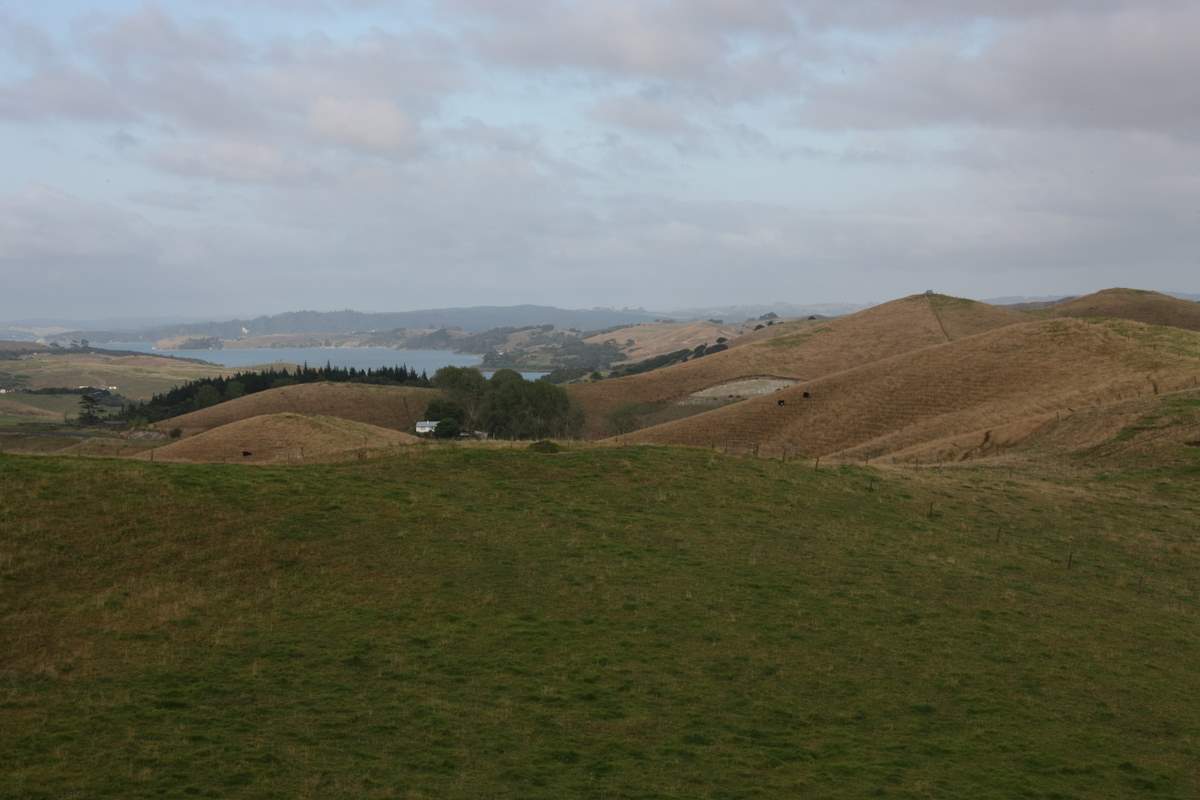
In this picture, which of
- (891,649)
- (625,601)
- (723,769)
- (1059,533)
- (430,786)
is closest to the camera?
(430,786)

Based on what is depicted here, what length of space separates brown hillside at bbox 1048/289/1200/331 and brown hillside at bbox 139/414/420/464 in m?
113

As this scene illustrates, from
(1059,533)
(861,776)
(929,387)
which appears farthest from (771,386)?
(861,776)

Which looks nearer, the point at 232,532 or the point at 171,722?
the point at 171,722

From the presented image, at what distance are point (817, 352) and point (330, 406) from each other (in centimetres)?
7767

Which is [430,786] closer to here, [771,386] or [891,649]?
[891,649]

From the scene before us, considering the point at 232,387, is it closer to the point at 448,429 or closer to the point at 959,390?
the point at 448,429

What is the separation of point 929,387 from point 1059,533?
170 feet

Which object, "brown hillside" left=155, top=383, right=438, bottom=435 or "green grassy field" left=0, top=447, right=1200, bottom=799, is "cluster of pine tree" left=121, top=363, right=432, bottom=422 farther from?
"green grassy field" left=0, top=447, right=1200, bottom=799

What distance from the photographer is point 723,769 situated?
14180 mm

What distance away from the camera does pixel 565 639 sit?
19547mm

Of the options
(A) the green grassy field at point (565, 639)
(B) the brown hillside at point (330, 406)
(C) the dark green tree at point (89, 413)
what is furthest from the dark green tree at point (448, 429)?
(A) the green grassy field at point (565, 639)

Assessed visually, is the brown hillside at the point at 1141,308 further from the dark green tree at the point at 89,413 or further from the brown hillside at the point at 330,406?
the dark green tree at the point at 89,413

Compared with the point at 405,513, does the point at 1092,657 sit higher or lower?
A: lower

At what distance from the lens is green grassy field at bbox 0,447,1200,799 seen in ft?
46.5
